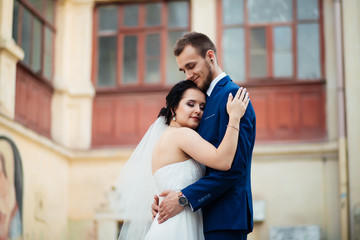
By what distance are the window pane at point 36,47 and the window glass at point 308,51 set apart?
5188 millimetres

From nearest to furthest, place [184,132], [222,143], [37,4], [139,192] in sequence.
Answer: [222,143], [184,132], [139,192], [37,4]

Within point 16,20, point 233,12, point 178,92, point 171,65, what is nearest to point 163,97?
point 171,65

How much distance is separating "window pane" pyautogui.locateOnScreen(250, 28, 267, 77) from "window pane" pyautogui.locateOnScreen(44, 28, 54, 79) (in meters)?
4.13

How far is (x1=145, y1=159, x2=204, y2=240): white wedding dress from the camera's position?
429cm

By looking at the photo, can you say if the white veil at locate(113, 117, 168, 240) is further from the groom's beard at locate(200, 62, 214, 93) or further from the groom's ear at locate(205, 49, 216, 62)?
the groom's ear at locate(205, 49, 216, 62)

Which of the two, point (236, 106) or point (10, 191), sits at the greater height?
point (236, 106)

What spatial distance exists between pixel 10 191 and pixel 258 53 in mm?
5664

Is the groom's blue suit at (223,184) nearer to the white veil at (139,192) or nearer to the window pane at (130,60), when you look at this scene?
the white veil at (139,192)

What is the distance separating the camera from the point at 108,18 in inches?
545

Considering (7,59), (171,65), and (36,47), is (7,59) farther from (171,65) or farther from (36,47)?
(171,65)

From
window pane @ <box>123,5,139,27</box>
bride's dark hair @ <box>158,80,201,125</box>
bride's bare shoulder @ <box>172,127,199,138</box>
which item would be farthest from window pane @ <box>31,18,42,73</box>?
bride's bare shoulder @ <box>172,127,199,138</box>

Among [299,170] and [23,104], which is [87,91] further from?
[299,170]

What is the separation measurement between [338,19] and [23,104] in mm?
6240

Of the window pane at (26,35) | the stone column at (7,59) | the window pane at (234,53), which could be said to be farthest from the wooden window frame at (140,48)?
the stone column at (7,59)
